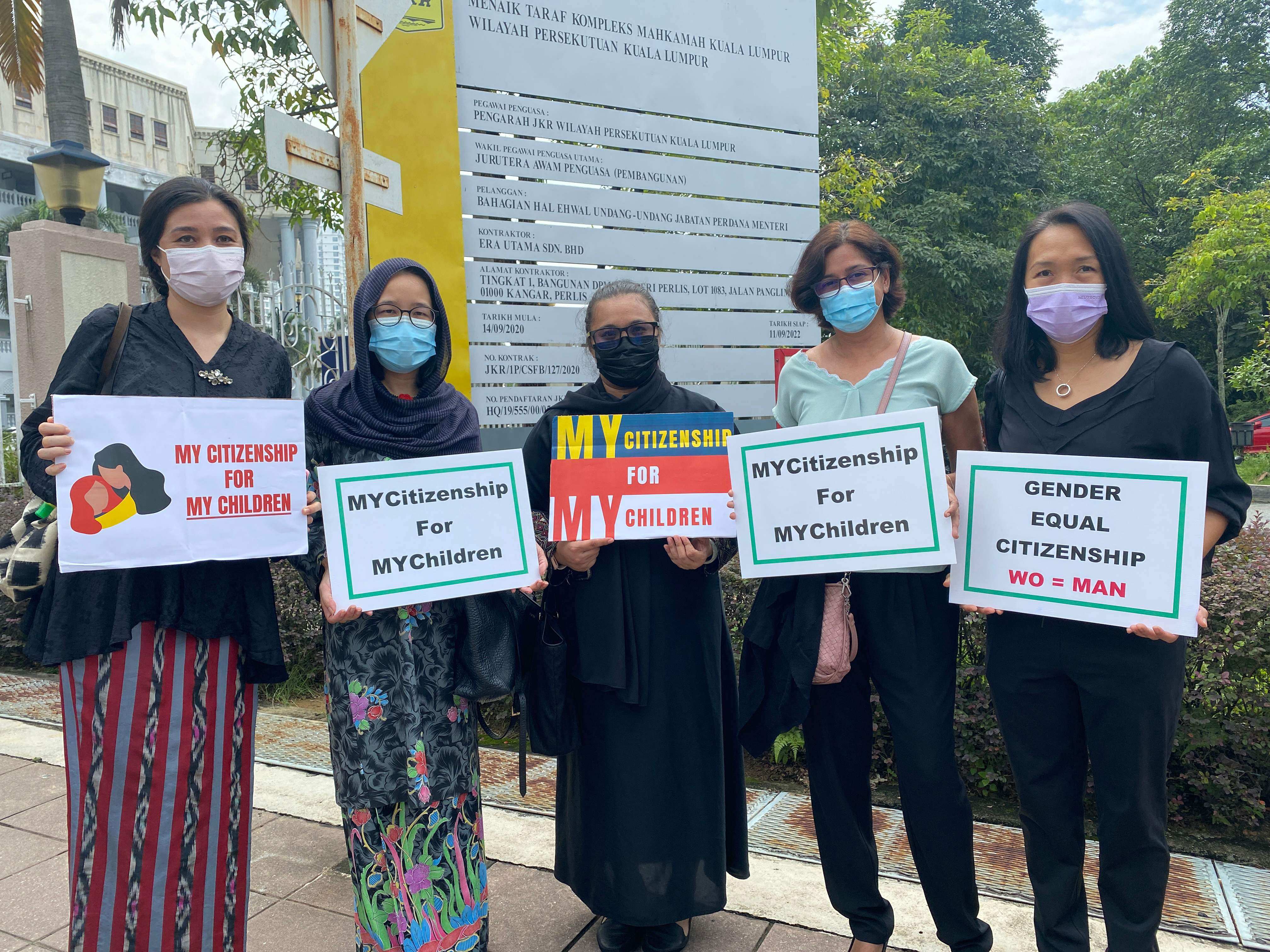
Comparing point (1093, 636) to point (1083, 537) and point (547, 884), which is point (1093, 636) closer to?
point (1083, 537)

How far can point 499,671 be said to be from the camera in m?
2.49

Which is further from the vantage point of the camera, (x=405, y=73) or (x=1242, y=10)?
(x=1242, y=10)

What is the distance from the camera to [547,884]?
326cm

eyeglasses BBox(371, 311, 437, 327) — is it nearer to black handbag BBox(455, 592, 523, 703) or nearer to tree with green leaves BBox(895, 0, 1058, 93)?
black handbag BBox(455, 592, 523, 703)

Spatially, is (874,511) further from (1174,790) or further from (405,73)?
(405,73)

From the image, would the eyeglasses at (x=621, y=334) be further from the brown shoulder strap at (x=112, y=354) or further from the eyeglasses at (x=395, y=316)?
the brown shoulder strap at (x=112, y=354)

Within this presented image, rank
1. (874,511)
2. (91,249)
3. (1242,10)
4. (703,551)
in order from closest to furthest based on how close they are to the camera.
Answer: (874,511)
(703,551)
(91,249)
(1242,10)

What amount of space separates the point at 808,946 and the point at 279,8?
773 cm

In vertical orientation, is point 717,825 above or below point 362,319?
below

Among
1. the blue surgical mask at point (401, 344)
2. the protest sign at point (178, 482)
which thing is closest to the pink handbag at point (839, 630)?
the blue surgical mask at point (401, 344)

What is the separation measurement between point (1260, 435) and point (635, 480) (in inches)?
915

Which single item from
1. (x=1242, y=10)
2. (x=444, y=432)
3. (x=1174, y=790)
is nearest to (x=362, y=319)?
(x=444, y=432)

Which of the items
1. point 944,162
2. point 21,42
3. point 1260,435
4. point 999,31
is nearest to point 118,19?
point 21,42

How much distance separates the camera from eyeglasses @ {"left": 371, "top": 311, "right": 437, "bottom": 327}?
243cm
